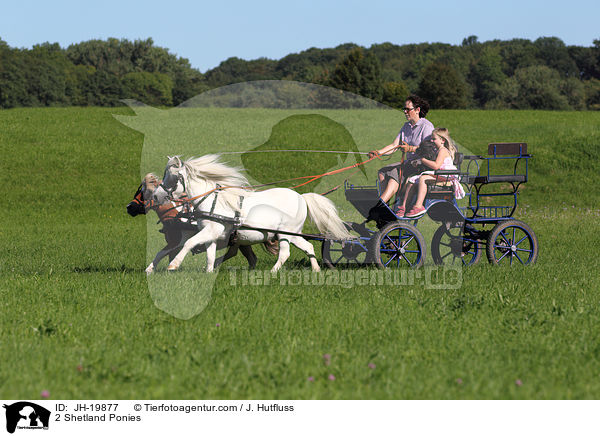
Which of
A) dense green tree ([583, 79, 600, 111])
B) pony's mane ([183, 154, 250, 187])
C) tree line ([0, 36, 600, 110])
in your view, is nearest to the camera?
pony's mane ([183, 154, 250, 187])

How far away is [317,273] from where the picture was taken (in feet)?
33.4

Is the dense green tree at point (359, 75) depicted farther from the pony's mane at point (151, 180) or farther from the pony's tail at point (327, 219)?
Result: the pony's mane at point (151, 180)

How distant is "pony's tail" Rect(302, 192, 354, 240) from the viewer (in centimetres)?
1066

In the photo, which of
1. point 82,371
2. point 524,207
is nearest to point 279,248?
point 82,371

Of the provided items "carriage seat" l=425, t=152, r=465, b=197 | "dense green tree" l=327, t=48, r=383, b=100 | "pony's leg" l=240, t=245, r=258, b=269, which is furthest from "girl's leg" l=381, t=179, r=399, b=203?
"dense green tree" l=327, t=48, r=383, b=100

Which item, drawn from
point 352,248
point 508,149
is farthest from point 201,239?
point 508,149

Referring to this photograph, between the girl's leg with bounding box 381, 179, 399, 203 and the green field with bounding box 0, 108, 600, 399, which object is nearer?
the green field with bounding box 0, 108, 600, 399

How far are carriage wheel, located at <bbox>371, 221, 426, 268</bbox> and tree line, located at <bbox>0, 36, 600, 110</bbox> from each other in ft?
80.7

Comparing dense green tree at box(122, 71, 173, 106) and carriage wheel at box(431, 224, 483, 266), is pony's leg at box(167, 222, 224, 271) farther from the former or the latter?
dense green tree at box(122, 71, 173, 106)

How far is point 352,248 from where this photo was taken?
10.8m

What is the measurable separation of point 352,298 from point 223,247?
258 centimetres

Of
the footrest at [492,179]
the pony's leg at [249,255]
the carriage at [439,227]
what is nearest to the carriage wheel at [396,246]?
the carriage at [439,227]

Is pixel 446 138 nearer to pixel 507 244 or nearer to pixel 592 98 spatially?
pixel 507 244
